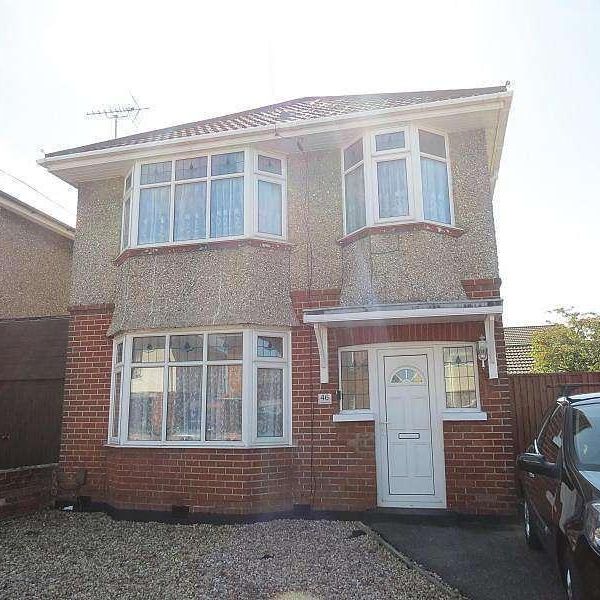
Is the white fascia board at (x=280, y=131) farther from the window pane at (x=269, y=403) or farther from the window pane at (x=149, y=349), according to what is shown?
the window pane at (x=269, y=403)

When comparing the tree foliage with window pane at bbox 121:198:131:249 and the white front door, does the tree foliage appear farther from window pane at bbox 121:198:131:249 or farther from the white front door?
window pane at bbox 121:198:131:249

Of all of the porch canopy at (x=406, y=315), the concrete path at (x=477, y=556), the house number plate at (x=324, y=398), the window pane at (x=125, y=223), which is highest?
the window pane at (x=125, y=223)

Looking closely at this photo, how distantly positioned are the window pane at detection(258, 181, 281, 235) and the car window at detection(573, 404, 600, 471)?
5019mm

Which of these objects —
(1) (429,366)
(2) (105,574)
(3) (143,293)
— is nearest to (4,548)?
(2) (105,574)

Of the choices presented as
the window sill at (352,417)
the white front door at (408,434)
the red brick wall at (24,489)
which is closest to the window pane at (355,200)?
the white front door at (408,434)

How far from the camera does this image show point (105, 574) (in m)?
5.33

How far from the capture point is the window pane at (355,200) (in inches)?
318

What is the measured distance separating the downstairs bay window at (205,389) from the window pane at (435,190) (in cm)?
267

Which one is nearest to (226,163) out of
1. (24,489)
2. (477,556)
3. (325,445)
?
(325,445)

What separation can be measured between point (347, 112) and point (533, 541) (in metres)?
5.90

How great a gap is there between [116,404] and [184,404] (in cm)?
122

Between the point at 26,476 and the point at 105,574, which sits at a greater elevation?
the point at 26,476

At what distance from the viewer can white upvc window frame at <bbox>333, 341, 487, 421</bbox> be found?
23.9 ft

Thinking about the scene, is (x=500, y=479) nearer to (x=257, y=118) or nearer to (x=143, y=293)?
(x=143, y=293)
